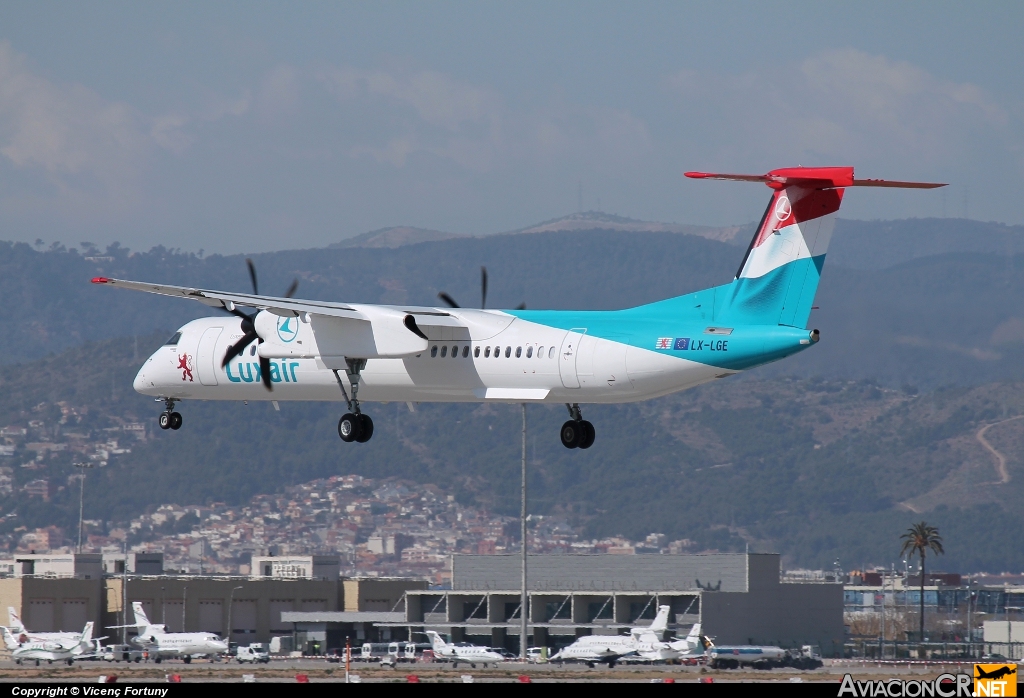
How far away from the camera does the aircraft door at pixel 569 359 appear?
36219mm

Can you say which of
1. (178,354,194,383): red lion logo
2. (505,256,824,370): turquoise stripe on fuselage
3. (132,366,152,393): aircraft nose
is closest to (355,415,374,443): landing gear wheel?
(178,354,194,383): red lion logo

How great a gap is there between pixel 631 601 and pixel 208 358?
204 ft

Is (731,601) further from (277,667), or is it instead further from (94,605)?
(94,605)

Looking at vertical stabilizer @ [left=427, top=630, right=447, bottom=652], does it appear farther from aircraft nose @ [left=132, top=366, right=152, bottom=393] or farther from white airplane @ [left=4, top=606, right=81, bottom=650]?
aircraft nose @ [left=132, top=366, right=152, bottom=393]

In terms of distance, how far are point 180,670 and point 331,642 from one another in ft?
91.9

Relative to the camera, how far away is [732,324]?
3491cm

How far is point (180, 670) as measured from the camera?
7106cm

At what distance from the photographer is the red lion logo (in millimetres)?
43375

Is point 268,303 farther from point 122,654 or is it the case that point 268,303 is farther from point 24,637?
point 122,654

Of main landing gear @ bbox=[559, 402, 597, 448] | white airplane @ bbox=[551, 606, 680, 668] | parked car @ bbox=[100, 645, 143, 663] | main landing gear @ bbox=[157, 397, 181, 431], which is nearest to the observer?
main landing gear @ bbox=[559, 402, 597, 448]

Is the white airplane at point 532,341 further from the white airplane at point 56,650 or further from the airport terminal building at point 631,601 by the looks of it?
the airport terminal building at point 631,601

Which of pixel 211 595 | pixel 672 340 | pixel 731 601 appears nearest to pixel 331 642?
pixel 211 595

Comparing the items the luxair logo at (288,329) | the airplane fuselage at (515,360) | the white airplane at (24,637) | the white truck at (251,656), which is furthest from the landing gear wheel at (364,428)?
the white truck at (251,656)

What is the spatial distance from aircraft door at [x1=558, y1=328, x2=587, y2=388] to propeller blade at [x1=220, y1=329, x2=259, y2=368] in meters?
9.54
